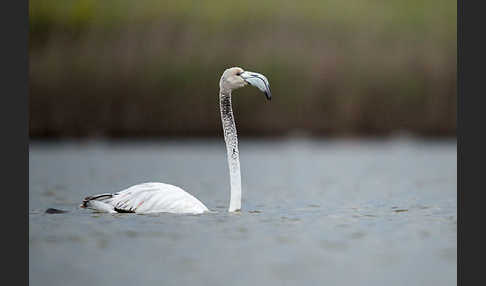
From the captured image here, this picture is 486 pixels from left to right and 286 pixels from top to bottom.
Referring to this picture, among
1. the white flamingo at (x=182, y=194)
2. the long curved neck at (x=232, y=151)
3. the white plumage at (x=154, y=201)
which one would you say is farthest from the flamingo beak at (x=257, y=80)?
the white plumage at (x=154, y=201)

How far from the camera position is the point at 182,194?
13086 mm

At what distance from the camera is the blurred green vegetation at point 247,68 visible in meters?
34.9

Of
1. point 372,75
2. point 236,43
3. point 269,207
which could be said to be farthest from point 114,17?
point 269,207

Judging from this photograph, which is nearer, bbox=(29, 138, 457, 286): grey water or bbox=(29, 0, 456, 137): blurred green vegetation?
bbox=(29, 138, 457, 286): grey water

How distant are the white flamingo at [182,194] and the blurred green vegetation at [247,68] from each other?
66.0ft

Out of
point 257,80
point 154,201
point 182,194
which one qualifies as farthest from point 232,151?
point 154,201

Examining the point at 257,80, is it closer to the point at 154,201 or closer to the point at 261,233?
the point at 261,233

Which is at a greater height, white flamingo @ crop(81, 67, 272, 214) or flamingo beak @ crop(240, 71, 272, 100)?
flamingo beak @ crop(240, 71, 272, 100)

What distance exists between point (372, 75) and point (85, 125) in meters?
11.0

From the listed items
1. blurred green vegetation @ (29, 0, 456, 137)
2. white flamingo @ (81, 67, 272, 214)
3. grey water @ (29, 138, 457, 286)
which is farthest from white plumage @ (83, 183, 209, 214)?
blurred green vegetation @ (29, 0, 456, 137)

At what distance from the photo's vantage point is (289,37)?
38.1 meters

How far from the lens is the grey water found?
32.6 feet

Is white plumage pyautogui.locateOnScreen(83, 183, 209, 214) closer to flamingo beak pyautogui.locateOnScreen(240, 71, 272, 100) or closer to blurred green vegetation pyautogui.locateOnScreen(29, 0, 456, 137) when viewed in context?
flamingo beak pyautogui.locateOnScreen(240, 71, 272, 100)

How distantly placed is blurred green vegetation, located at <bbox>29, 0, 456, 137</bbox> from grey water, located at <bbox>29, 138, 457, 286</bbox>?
1220 centimetres
